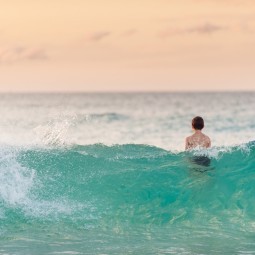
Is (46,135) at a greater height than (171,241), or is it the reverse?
(46,135)

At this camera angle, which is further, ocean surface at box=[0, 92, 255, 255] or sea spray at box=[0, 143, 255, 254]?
sea spray at box=[0, 143, 255, 254]


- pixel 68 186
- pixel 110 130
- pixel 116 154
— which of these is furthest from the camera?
pixel 110 130

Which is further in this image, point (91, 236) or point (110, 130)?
Answer: point (110, 130)

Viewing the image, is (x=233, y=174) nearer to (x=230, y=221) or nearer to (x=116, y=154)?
(x=230, y=221)

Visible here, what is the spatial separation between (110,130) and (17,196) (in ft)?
80.5

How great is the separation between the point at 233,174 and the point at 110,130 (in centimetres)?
2344

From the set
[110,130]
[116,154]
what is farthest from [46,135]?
[110,130]

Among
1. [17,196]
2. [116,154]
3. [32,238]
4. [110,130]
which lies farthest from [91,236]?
[110,130]

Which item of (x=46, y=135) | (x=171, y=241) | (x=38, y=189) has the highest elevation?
(x=46, y=135)

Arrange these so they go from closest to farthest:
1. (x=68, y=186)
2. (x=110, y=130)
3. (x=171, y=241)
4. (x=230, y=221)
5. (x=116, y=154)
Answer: (x=171, y=241) → (x=230, y=221) → (x=68, y=186) → (x=116, y=154) → (x=110, y=130)

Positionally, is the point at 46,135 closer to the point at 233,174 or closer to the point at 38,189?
the point at 38,189

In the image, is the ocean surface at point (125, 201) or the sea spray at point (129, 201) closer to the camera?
the ocean surface at point (125, 201)

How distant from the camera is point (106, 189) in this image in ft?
44.0

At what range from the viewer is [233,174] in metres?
13.8
